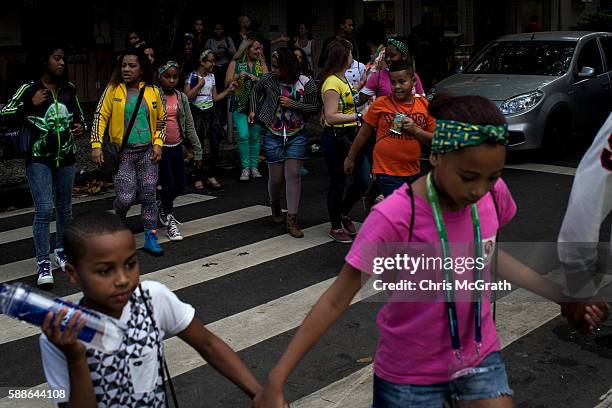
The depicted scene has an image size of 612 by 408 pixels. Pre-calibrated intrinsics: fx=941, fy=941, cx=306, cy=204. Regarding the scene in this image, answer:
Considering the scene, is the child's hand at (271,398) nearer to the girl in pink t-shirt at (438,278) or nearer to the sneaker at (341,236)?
the girl in pink t-shirt at (438,278)

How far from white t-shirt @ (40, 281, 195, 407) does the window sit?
11.8m

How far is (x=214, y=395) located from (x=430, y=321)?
2.42 metres

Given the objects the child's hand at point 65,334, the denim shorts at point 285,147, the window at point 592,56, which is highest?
the window at point 592,56

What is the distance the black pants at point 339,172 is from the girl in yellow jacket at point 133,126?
1.50 meters

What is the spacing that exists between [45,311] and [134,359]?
0.38 m

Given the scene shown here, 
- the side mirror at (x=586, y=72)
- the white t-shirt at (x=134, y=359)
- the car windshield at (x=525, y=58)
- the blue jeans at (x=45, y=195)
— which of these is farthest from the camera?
the car windshield at (x=525, y=58)

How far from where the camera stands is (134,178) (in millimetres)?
8156

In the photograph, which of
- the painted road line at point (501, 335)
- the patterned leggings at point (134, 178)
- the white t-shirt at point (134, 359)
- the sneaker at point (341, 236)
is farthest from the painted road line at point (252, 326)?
the white t-shirt at point (134, 359)

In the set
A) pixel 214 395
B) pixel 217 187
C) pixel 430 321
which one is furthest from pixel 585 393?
pixel 217 187

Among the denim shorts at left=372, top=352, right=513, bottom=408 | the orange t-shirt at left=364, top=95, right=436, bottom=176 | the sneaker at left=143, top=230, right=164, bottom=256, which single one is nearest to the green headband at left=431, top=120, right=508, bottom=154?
the denim shorts at left=372, top=352, right=513, bottom=408

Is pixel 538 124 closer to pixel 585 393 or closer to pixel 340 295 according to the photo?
pixel 585 393

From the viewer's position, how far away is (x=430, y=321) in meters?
3.09

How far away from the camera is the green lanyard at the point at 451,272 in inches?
120

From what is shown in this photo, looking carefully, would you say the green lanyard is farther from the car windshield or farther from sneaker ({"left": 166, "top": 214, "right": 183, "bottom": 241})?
the car windshield
